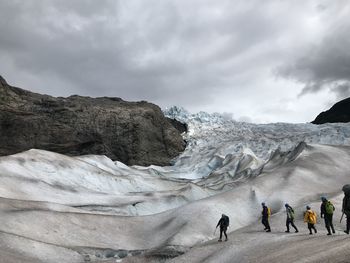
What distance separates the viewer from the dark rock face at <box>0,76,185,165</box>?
242 feet

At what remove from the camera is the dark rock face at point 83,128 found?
7369 cm

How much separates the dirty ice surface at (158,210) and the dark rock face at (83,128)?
11.3 m

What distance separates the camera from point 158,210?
143 ft

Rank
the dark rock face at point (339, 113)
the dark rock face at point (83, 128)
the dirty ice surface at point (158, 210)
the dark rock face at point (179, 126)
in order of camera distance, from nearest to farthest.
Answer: the dirty ice surface at point (158, 210), the dark rock face at point (83, 128), the dark rock face at point (179, 126), the dark rock face at point (339, 113)

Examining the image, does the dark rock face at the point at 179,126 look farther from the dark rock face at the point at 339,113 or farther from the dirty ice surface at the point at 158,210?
the dark rock face at the point at 339,113

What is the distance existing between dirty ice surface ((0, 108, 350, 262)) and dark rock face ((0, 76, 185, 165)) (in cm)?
1132

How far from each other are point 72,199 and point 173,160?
42851 millimetres

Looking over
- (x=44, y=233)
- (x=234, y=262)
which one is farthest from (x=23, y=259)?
(x=234, y=262)

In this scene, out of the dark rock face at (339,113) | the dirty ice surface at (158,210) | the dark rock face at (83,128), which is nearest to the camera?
the dirty ice surface at (158,210)

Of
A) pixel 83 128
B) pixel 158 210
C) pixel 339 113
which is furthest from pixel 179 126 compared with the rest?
pixel 158 210

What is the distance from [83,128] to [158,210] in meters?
38.0

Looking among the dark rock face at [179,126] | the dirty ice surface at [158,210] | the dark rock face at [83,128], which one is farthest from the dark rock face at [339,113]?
the dirty ice surface at [158,210]

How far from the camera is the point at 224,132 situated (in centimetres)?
9938

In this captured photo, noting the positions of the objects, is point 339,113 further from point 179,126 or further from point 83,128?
point 83,128
